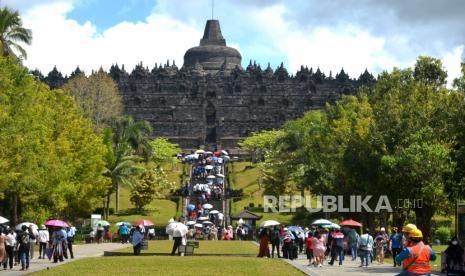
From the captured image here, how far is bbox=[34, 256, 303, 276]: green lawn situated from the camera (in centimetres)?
2578

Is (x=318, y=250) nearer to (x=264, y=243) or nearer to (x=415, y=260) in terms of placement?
(x=264, y=243)

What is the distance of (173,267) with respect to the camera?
2800 cm

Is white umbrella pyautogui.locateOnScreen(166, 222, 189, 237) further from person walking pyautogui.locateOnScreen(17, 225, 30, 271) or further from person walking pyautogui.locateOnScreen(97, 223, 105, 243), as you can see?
person walking pyautogui.locateOnScreen(97, 223, 105, 243)

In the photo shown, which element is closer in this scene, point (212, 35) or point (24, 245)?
point (24, 245)

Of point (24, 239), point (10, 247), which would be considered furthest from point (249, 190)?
point (24, 239)

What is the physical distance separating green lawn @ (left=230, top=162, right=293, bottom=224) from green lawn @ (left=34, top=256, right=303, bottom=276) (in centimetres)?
3387

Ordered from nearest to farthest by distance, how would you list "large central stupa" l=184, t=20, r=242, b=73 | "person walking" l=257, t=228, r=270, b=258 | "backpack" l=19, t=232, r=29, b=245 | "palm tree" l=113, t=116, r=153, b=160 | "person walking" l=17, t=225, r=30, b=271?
"person walking" l=17, t=225, r=30, b=271 < "backpack" l=19, t=232, r=29, b=245 < "person walking" l=257, t=228, r=270, b=258 < "palm tree" l=113, t=116, r=153, b=160 < "large central stupa" l=184, t=20, r=242, b=73

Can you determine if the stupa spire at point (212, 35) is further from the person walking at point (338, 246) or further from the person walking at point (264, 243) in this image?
the person walking at point (338, 246)

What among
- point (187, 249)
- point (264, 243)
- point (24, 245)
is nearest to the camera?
point (24, 245)

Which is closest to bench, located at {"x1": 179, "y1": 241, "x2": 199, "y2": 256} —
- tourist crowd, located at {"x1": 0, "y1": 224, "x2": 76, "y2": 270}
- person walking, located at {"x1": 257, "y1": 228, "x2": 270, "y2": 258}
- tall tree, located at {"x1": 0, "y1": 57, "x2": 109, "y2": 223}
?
person walking, located at {"x1": 257, "y1": 228, "x2": 270, "y2": 258}

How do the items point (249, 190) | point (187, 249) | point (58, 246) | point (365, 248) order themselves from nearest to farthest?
point (58, 246) → point (365, 248) → point (187, 249) → point (249, 190)

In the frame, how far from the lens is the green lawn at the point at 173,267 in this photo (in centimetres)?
2578

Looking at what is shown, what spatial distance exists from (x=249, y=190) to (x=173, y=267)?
56800mm

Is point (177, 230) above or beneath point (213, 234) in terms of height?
above
